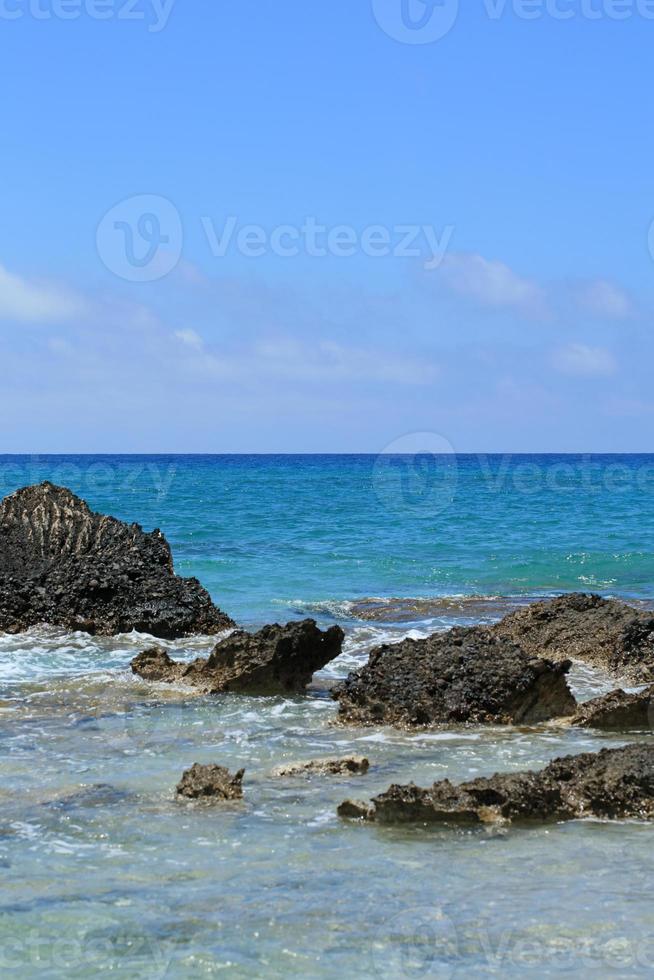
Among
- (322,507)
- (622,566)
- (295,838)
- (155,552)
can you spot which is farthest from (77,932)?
(322,507)

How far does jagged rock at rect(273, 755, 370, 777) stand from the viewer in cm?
815

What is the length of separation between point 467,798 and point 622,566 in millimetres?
21170

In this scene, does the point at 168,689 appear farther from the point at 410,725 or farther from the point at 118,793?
the point at 118,793

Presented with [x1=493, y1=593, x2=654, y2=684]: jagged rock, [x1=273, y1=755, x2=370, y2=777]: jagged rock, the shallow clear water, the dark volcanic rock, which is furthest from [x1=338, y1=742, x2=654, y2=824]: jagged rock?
Answer: [x1=493, y1=593, x2=654, y2=684]: jagged rock

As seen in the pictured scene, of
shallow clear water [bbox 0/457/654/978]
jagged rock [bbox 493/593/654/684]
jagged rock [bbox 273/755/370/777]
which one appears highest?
jagged rock [bbox 493/593/654/684]

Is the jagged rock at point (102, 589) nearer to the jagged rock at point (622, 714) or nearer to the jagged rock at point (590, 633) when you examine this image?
the jagged rock at point (590, 633)

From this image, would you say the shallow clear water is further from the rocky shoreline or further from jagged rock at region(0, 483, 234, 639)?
jagged rock at region(0, 483, 234, 639)

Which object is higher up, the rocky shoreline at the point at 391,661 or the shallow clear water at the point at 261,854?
the rocky shoreline at the point at 391,661

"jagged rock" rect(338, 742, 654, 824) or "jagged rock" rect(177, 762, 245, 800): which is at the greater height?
"jagged rock" rect(338, 742, 654, 824)

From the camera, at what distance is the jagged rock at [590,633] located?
41.4 ft

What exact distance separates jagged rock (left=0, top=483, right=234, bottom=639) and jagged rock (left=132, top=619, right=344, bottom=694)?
3.34 metres

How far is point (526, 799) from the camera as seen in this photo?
701cm

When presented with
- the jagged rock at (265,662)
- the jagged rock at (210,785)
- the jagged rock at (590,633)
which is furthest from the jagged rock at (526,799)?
the jagged rock at (590,633)

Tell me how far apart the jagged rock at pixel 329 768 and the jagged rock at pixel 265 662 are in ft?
10.1
